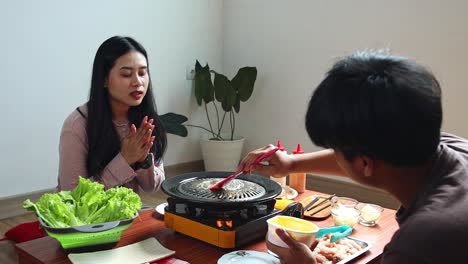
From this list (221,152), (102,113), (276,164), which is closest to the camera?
(276,164)

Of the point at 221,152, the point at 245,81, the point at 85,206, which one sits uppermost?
the point at 245,81

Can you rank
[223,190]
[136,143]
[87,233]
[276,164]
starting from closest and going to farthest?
[87,233] → [223,190] → [276,164] → [136,143]

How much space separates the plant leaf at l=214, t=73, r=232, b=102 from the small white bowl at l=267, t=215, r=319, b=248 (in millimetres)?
2384

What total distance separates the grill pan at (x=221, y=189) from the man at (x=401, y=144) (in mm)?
383

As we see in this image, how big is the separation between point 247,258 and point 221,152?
8.43ft

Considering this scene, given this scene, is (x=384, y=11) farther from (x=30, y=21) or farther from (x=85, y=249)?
(x=85, y=249)

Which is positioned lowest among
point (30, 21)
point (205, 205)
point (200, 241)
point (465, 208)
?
point (200, 241)

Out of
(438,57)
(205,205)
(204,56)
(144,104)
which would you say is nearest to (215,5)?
(204,56)

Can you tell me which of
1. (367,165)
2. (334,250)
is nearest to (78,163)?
(334,250)

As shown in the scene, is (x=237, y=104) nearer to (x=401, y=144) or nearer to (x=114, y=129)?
(x=114, y=129)

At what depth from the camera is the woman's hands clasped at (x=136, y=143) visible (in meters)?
1.58

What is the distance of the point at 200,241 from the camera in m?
1.21

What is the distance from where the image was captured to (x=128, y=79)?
1.72m

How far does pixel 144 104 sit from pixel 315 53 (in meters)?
1.85
